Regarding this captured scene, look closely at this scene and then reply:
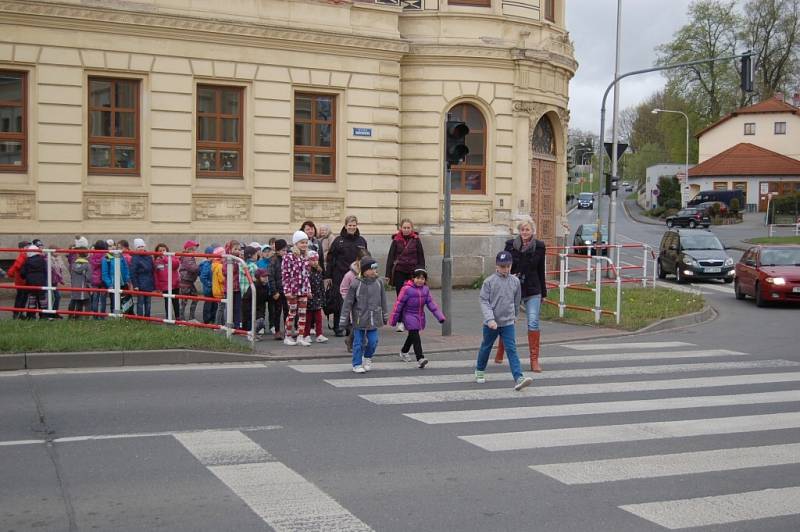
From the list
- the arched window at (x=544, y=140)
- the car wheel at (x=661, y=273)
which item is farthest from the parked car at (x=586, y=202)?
the arched window at (x=544, y=140)

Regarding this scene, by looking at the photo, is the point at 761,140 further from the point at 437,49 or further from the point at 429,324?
the point at 429,324

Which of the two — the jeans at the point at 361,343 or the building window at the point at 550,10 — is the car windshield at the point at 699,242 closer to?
the building window at the point at 550,10

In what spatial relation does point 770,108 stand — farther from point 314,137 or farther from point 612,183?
point 314,137

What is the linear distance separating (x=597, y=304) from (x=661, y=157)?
99937 millimetres

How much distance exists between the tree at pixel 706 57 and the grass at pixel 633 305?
67800mm

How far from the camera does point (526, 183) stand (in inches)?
1075

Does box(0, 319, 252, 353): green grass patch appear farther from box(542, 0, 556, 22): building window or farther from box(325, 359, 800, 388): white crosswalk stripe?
box(542, 0, 556, 22): building window

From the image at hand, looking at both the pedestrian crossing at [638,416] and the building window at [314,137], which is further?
the building window at [314,137]

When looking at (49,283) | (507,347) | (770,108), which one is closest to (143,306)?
(49,283)

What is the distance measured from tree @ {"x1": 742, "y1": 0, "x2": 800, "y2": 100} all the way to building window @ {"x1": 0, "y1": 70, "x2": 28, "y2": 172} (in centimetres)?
7284

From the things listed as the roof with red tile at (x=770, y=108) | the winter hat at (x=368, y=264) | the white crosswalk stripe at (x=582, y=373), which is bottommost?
the white crosswalk stripe at (x=582, y=373)

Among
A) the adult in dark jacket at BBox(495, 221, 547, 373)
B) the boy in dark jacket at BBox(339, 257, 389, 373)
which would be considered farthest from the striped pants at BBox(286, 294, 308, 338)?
the adult in dark jacket at BBox(495, 221, 547, 373)

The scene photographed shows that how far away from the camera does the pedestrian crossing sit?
23.2 feet

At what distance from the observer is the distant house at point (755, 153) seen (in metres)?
81.9
